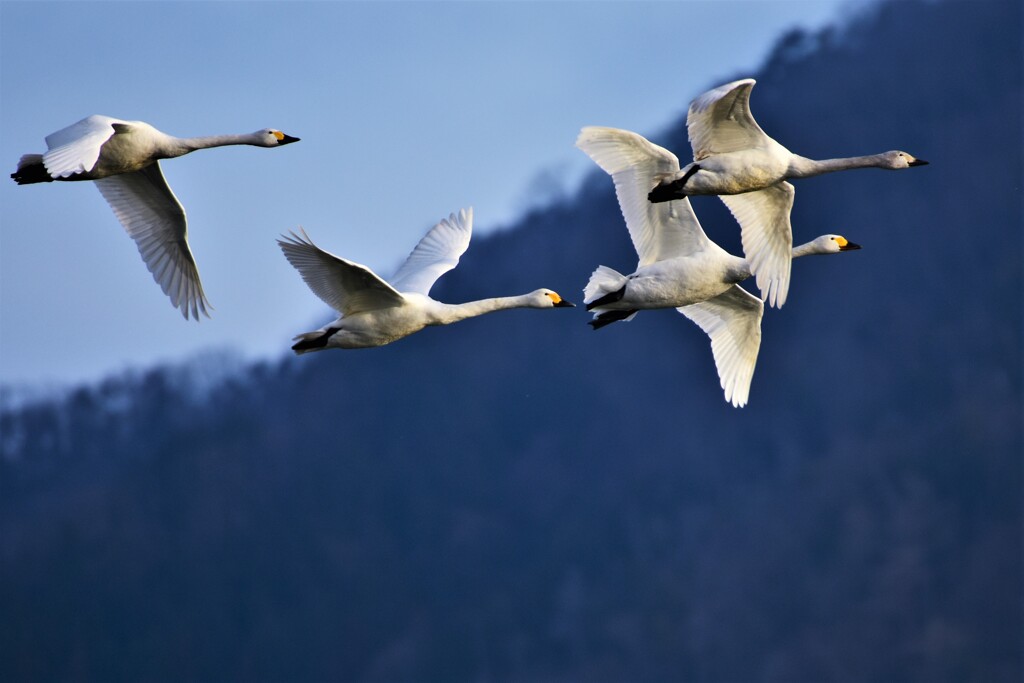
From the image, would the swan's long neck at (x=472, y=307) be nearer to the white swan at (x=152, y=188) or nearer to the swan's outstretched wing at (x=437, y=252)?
the swan's outstretched wing at (x=437, y=252)

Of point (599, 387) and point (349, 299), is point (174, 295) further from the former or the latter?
point (599, 387)

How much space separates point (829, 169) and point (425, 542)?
37088 mm

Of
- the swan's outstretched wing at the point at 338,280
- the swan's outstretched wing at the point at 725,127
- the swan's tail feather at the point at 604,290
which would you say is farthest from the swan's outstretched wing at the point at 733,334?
the swan's outstretched wing at the point at 338,280

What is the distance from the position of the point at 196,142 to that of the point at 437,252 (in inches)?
113

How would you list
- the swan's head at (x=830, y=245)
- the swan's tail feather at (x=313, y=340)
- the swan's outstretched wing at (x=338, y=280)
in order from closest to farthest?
1. the swan's outstretched wing at (x=338, y=280)
2. the swan's tail feather at (x=313, y=340)
3. the swan's head at (x=830, y=245)

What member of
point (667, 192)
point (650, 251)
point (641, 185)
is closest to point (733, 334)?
point (650, 251)

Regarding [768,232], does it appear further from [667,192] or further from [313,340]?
[313,340]

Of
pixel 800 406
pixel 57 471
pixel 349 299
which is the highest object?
pixel 349 299

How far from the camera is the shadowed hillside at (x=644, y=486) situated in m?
49.1

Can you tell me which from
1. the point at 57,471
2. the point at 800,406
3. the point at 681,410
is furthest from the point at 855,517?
the point at 57,471

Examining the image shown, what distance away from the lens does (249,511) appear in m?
53.7

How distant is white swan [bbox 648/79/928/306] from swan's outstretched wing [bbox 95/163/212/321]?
4.66 meters

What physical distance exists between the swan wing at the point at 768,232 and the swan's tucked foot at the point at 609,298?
1313mm

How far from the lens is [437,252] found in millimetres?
17531
